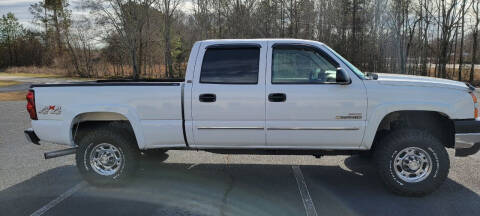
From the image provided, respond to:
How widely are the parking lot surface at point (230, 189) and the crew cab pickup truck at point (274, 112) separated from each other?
36 cm

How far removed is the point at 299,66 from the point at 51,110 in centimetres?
337

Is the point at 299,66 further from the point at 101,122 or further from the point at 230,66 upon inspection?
the point at 101,122

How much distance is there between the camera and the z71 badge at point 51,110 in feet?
15.4

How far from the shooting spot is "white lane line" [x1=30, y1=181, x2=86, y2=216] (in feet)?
13.3

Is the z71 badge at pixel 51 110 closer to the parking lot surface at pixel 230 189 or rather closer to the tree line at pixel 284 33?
the parking lot surface at pixel 230 189

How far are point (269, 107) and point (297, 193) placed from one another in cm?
119

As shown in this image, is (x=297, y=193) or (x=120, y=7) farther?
(x=120, y=7)

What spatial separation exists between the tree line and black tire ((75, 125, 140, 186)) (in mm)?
26540

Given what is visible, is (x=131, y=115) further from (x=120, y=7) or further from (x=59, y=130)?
(x=120, y=7)

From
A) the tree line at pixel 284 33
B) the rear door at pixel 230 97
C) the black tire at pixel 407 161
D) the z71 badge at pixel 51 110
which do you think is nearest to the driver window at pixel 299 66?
the rear door at pixel 230 97

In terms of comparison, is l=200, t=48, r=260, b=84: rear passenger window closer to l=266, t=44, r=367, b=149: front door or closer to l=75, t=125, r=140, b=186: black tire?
l=266, t=44, r=367, b=149: front door

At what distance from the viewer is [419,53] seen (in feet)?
94.1

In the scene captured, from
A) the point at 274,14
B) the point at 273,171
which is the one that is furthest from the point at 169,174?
the point at 274,14

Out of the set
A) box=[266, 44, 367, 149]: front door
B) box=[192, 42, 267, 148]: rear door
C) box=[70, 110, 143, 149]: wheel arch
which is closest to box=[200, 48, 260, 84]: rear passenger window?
box=[192, 42, 267, 148]: rear door
